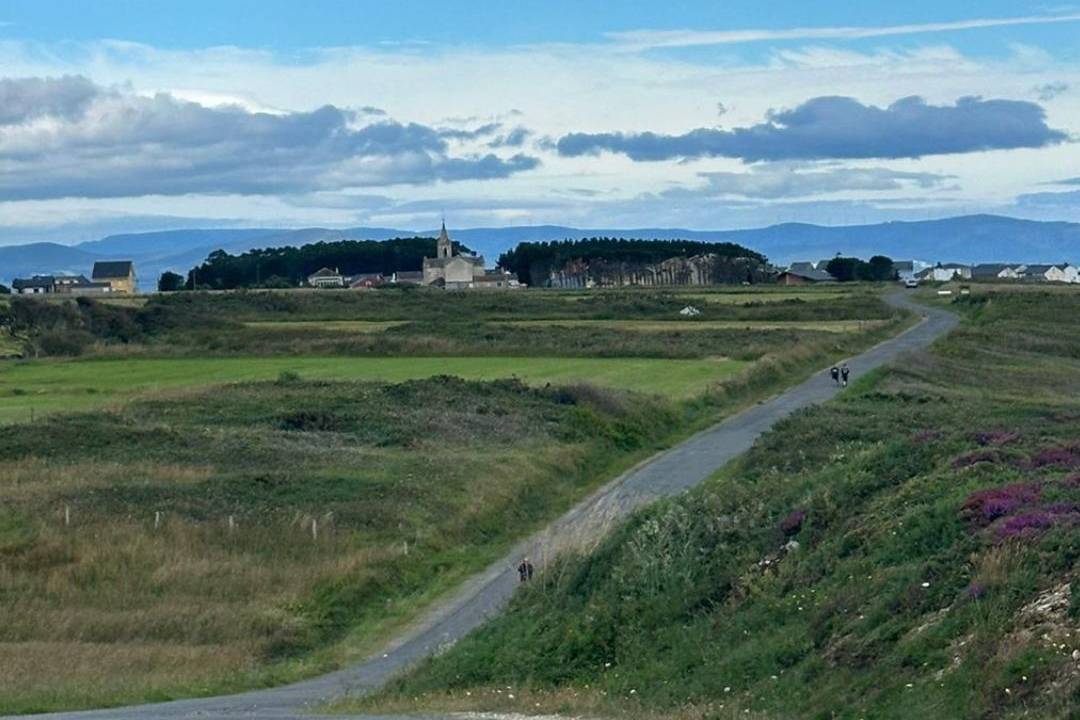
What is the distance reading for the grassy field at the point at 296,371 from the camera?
55.0 meters

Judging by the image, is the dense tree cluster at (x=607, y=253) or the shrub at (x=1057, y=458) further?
the dense tree cluster at (x=607, y=253)

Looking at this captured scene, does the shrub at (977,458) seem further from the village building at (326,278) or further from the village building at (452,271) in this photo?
the village building at (326,278)

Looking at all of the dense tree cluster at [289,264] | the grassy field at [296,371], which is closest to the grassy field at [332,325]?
the grassy field at [296,371]

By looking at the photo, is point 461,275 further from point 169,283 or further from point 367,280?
point 169,283

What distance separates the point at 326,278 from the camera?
594 ft

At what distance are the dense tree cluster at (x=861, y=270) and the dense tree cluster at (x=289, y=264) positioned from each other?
52100 mm

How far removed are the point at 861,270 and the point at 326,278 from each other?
64566mm

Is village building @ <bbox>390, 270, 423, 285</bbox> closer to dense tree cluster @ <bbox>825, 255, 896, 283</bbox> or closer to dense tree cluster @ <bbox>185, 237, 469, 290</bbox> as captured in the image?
dense tree cluster @ <bbox>185, 237, 469, 290</bbox>

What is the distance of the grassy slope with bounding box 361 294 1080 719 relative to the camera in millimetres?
11648

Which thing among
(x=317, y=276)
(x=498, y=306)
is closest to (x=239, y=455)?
(x=498, y=306)

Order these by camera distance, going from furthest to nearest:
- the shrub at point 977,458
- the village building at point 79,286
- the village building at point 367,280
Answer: the village building at point 79,286 < the village building at point 367,280 < the shrub at point 977,458

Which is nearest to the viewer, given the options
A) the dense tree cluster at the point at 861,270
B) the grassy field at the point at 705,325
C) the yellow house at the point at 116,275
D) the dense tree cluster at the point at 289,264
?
the grassy field at the point at 705,325

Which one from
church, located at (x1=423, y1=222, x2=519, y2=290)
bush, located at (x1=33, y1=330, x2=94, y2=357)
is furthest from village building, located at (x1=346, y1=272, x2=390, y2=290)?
bush, located at (x1=33, y1=330, x2=94, y2=357)

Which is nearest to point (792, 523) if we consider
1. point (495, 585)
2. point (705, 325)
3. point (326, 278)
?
point (495, 585)
